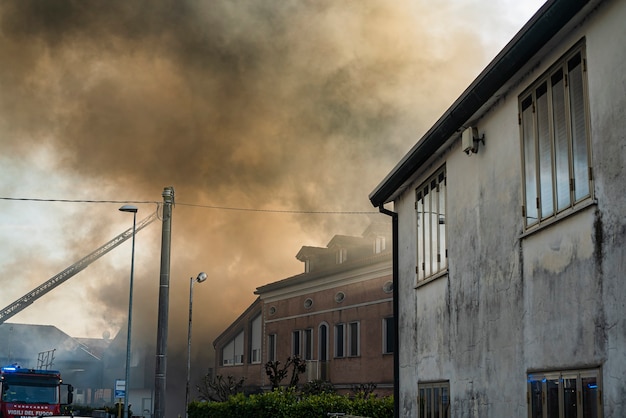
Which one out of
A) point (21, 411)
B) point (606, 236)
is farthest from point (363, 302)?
point (606, 236)

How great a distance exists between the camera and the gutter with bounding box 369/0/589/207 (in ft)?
26.5

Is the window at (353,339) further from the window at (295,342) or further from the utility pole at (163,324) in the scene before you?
the utility pole at (163,324)

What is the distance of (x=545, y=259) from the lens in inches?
343

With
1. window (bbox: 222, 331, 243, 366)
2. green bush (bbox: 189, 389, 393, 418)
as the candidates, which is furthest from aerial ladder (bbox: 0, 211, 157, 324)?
green bush (bbox: 189, 389, 393, 418)

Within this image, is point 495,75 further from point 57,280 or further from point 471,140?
point 57,280

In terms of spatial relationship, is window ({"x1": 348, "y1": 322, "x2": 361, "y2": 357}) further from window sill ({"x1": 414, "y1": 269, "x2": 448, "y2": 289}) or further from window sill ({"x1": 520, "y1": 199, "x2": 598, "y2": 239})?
window sill ({"x1": 520, "y1": 199, "x2": 598, "y2": 239})

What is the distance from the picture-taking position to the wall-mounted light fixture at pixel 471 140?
11.1m

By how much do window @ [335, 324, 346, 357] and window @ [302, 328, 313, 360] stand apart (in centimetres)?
271

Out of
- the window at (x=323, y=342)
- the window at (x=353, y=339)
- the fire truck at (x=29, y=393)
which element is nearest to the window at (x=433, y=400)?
the fire truck at (x=29, y=393)

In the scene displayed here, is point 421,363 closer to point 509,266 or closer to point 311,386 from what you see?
point 509,266

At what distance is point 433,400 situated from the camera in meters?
13.0

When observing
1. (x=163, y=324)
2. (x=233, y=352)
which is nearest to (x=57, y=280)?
(x=233, y=352)

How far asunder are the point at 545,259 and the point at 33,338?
10799 centimetres

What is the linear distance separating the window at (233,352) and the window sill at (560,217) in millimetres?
46632
